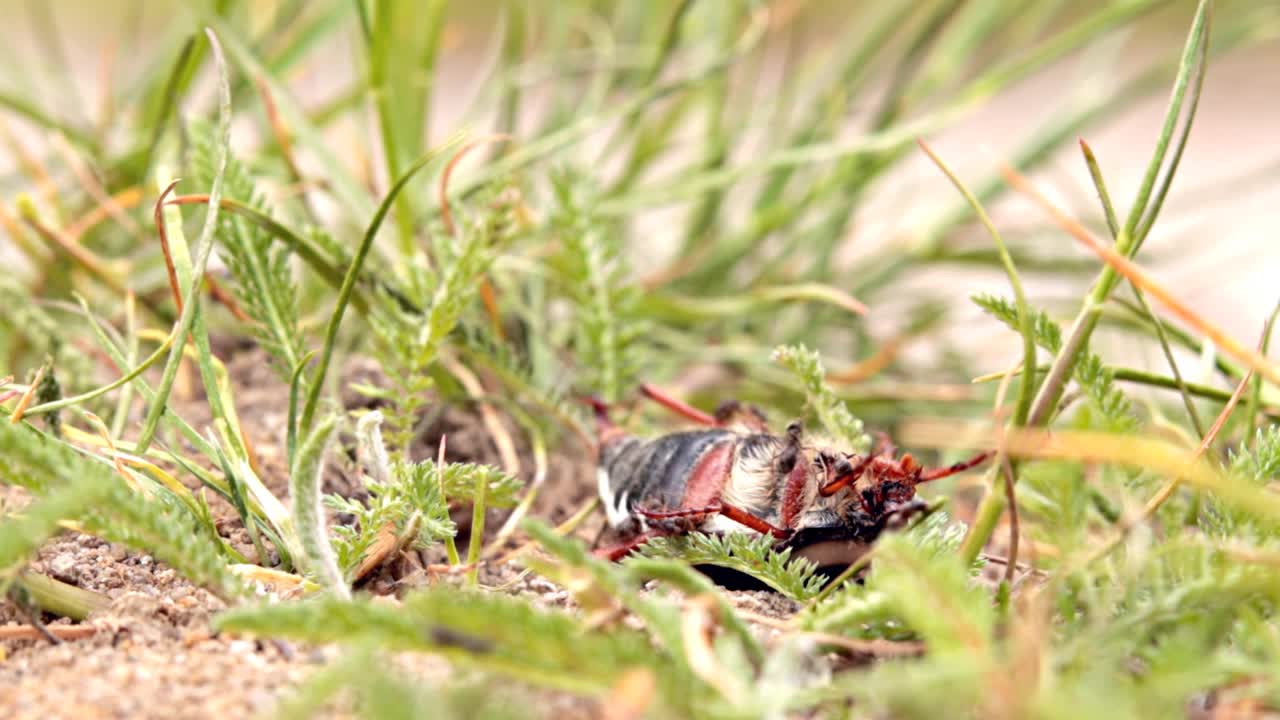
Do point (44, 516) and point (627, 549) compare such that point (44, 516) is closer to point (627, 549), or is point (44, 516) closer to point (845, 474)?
point (627, 549)

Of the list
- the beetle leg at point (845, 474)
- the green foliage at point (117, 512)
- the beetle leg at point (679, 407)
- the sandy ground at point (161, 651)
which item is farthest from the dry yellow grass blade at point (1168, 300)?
the green foliage at point (117, 512)

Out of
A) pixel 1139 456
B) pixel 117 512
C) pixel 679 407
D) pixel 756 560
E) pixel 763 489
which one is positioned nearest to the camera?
pixel 1139 456

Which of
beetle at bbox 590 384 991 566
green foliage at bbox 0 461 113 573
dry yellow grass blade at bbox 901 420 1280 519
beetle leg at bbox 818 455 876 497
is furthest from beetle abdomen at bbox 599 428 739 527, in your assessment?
green foliage at bbox 0 461 113 573

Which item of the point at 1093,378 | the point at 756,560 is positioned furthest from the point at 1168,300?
the point at 756,560

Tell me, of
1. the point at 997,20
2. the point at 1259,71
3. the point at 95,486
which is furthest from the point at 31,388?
Result: the point at 1259,71

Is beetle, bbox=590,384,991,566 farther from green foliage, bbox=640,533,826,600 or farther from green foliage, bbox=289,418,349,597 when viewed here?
green foliage, bbox=289,418,349,597

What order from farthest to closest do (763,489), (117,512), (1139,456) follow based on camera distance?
(763,489), (117,512), (1139,456)
